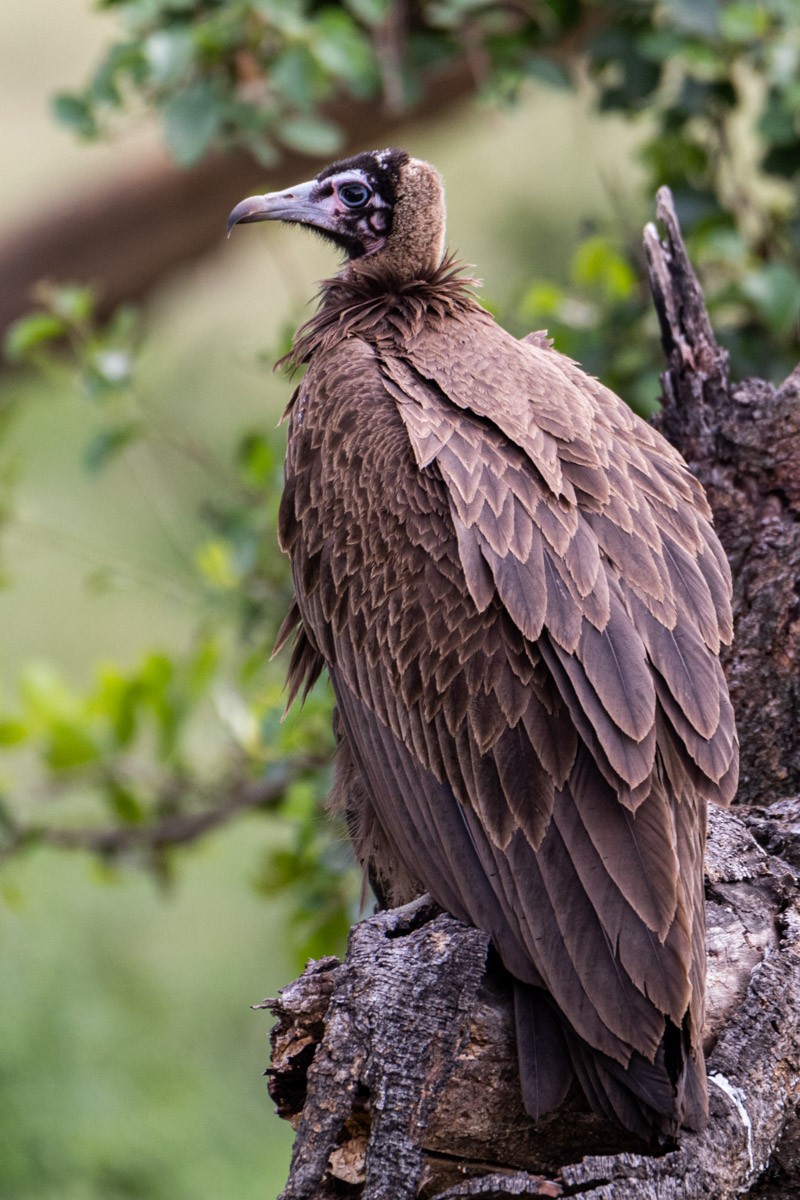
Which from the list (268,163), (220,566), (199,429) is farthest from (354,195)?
(199,429)

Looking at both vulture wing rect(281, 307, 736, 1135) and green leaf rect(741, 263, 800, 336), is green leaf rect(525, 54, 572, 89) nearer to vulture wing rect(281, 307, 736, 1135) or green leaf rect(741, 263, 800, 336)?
green leaf rect(741, 263, 800, 336)

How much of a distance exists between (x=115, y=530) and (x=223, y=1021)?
3.41 metres

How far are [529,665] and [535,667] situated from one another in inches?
0.5

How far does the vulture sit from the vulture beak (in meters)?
0.39

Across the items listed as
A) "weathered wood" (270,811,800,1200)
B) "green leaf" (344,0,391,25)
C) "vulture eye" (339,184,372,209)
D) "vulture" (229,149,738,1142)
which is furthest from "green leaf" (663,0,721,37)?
"weathered wood" (270,811,800,1200)

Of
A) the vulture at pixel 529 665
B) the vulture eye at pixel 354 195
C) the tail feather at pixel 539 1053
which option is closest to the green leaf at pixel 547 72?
the vulture eye at pixel 354 195

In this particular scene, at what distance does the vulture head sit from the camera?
350cm

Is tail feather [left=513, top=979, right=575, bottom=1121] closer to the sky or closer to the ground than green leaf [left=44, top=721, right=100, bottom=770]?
closer to the ground

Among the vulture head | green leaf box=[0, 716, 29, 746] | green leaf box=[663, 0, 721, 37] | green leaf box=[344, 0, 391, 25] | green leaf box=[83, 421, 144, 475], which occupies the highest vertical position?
green leaf box=[344, 0, 391, 25]

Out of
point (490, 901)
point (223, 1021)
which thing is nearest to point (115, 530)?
point (223, 1021)

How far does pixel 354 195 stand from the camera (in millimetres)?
3572

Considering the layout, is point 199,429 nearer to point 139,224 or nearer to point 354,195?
point 139,224

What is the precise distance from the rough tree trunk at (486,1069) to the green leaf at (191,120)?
2.36 metres

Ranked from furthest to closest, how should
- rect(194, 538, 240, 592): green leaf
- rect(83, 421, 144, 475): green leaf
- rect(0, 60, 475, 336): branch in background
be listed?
rect(0, 60, 475, 336): branch in background
rect(194, 538, 240, 592): green leaf
rect(83, 421, 144, 475): green leaf
